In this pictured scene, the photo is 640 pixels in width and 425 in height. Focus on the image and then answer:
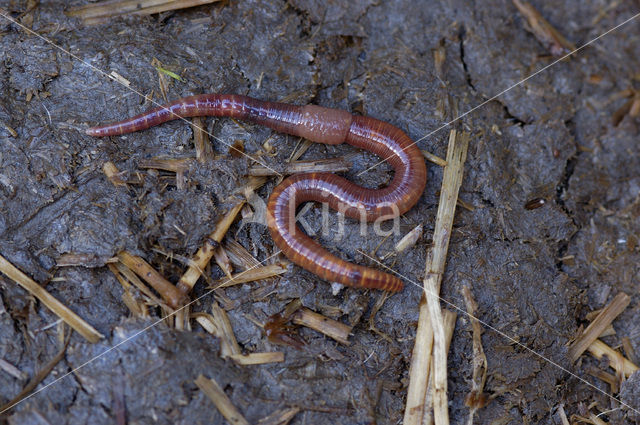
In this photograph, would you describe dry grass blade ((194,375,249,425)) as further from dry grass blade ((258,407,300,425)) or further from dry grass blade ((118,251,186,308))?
dry grass blade ((118,251,186,308))

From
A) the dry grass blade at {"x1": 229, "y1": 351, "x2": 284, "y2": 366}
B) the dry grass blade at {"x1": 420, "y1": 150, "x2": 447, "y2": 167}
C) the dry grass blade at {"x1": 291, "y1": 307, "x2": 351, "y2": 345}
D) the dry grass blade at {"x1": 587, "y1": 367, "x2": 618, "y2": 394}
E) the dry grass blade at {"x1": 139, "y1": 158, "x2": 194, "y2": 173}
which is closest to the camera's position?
the dry grass blade at {"x1": 229, "y1": 351, "x2": 284, "y2": 366}

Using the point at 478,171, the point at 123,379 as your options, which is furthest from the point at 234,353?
the point at 478,171

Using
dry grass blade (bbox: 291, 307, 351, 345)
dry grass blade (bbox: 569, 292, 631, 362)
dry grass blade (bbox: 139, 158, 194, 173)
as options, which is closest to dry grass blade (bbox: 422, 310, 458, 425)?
dry grass blade (bbox: 291, 307, 351, 345)

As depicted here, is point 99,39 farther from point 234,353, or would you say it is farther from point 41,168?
point 234,353

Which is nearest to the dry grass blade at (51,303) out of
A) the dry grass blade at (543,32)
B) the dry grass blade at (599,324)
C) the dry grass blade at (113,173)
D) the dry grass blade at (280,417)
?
the dry grass blade at (113,173)

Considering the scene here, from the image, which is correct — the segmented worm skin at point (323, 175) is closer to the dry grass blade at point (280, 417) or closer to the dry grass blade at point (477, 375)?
the dry grass blade at point (477, 375)

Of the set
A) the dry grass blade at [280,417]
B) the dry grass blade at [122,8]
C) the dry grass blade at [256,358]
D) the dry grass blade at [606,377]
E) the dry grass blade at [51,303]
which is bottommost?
the dry grass blade at [606,377]
